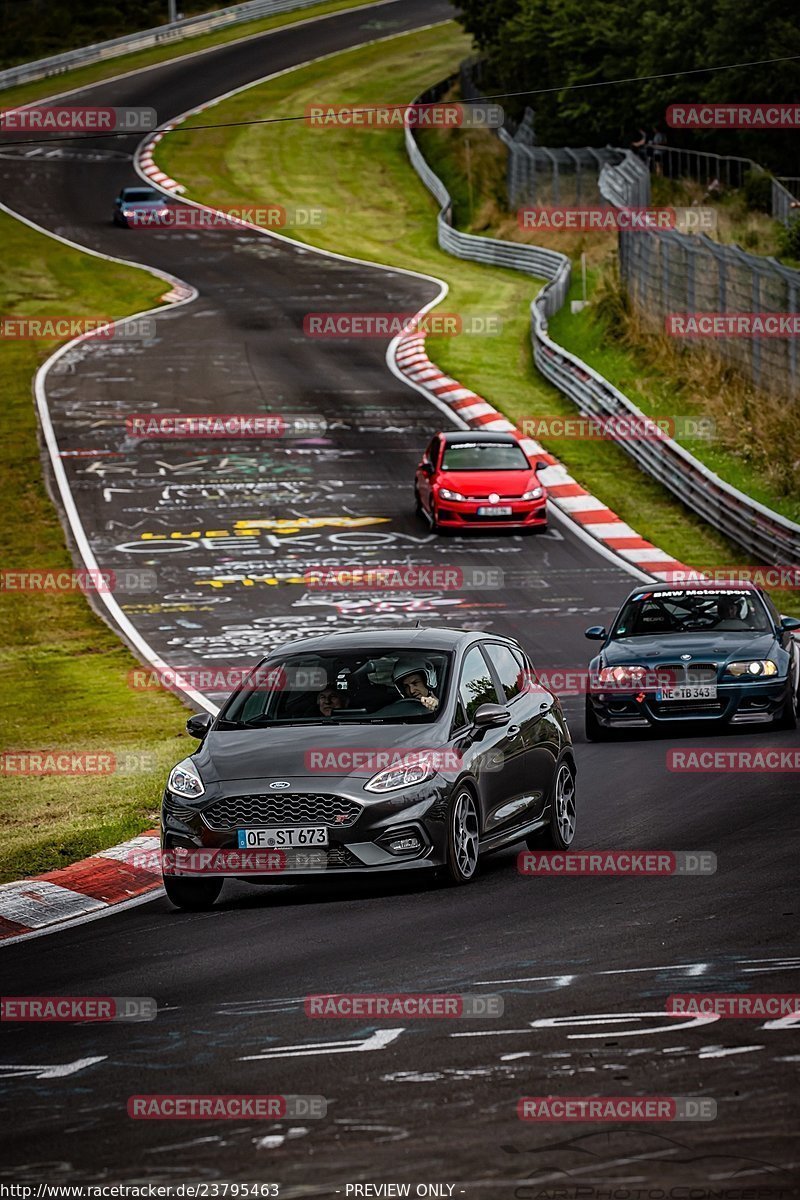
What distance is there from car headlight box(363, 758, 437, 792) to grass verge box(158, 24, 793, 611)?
14.7 meters

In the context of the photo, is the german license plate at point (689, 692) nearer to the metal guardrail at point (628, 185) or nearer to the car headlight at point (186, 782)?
the car headlight at point (186, 782)

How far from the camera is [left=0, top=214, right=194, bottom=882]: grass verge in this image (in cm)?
1434

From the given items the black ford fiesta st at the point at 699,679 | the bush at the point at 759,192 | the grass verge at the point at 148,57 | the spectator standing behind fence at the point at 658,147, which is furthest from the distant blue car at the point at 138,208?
the black ford fiesta st at the point at 699,679

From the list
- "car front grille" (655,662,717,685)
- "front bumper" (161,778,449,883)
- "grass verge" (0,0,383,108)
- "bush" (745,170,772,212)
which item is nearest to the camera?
"front bumper" (161,778,449,883)

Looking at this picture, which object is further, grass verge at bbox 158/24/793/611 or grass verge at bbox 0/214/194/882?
grass verge at bbox 158/24/793/611

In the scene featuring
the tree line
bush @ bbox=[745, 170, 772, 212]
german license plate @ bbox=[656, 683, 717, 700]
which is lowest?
german license plate @ bbox=[656, 683, 717, 700]

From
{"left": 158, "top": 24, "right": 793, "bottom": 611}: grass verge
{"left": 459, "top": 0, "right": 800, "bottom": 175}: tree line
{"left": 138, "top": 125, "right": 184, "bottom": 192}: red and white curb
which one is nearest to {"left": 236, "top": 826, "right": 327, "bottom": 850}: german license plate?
{"left": 158, "top": 24, "right": 793, "bottom": 611}: grass verge

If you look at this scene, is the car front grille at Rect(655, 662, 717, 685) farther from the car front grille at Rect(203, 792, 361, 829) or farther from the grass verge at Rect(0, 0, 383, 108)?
the grass verge at Rect(0, 0, 383, 108)

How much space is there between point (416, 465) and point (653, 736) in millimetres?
19015

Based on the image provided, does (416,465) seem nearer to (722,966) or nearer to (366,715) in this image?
(366,715)

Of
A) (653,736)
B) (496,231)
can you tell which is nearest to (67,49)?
(496,231)

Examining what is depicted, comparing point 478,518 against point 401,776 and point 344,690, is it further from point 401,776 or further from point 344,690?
point 401,776

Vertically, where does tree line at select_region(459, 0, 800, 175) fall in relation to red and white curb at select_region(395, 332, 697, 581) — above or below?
above

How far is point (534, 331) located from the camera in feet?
148
